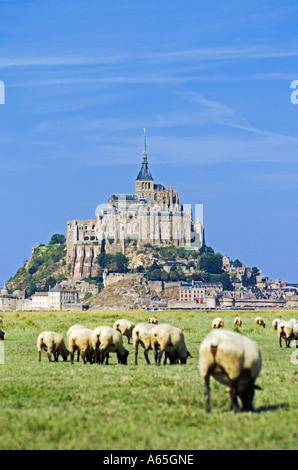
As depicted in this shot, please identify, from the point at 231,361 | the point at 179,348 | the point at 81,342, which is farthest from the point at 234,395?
the point at 81,342

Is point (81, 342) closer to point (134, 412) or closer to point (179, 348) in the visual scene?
point (179, 348)

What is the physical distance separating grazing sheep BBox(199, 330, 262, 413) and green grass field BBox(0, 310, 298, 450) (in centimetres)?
48

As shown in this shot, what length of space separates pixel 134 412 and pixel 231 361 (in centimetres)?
192

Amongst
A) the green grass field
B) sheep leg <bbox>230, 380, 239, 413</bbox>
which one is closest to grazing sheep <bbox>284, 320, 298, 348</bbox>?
the green grass field

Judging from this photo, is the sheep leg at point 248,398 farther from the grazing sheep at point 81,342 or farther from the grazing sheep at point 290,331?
the grazing sheep at point 290,331

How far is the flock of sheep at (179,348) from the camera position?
12.9 metres

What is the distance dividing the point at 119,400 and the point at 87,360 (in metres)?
8.96

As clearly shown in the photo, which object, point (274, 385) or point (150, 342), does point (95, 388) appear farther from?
point (150, 342)

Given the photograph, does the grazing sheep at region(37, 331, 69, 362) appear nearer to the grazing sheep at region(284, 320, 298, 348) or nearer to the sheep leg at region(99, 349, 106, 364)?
the sheep leg at region(99, 349, 106, 364)

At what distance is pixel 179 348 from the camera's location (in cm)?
2255

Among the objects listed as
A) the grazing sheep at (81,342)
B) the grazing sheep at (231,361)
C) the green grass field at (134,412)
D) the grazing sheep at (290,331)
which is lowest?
the green grass field at (134,412)

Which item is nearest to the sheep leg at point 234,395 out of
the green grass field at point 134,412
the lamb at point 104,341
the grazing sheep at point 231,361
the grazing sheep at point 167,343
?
the grazing sheep at point 231,361

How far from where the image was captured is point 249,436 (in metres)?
11.6

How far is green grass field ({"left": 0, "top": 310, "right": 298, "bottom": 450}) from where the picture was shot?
448 inches
